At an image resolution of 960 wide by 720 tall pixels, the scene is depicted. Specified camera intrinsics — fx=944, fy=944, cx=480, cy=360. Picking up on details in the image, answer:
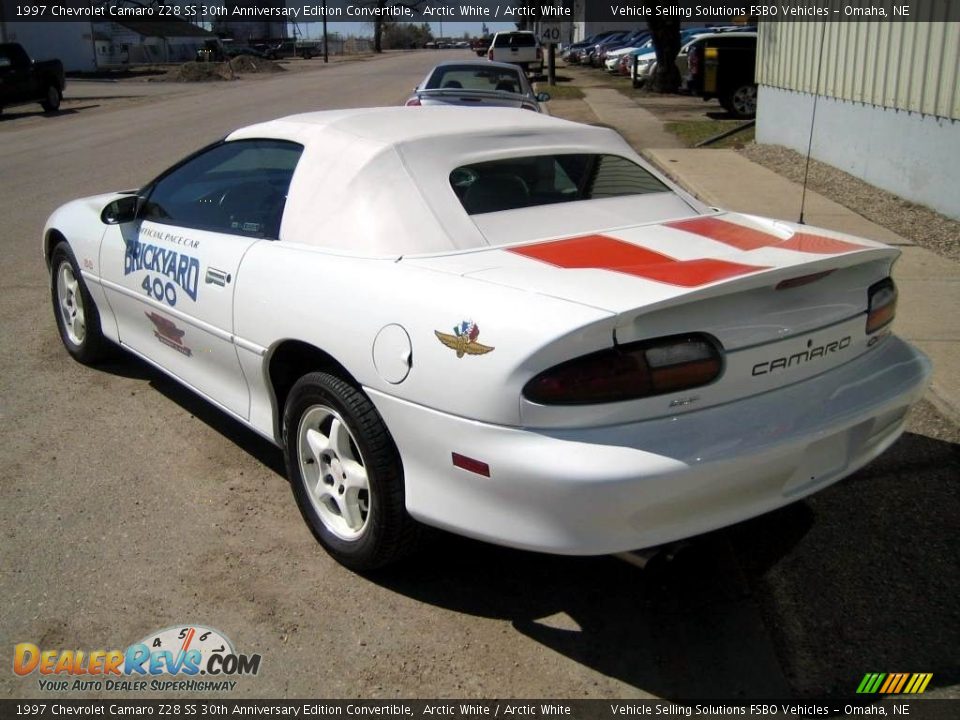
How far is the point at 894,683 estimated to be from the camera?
279 centimetres

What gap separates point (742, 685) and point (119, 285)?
11.6 feet

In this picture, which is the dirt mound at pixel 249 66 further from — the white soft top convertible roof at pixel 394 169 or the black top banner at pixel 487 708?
the black top banner at pixel 487 708

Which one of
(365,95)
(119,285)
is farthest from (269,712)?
(365,95)

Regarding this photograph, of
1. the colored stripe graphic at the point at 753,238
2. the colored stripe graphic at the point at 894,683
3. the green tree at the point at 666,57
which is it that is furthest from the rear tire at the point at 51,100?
the colored stripe graphic at the point at 894,683

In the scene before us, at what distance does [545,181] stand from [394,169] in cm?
69

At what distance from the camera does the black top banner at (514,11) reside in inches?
420

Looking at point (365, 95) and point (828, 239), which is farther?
point (365, 95)

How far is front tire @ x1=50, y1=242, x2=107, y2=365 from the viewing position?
17.2 feet

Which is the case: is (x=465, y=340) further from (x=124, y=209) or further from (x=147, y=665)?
(x=124, y=209)

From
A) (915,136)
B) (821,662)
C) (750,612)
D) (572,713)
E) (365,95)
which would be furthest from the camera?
(365,95)

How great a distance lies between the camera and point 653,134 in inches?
661

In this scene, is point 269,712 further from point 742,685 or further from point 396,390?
point 742,685

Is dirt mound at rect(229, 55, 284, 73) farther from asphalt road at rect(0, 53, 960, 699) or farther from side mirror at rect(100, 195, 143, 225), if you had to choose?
asphalt road at rect(0, 53, 960, 699)

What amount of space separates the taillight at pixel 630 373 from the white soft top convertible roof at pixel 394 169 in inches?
35.2
